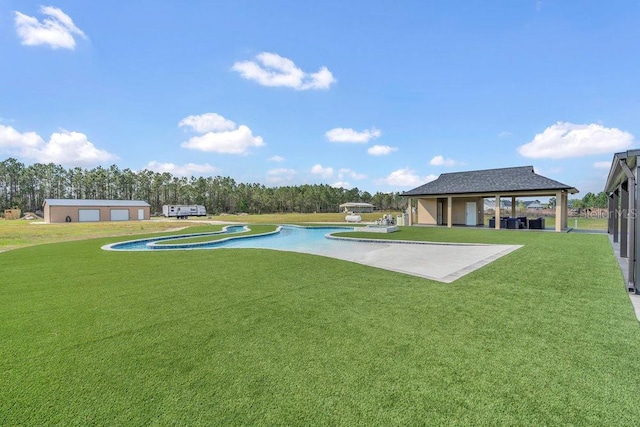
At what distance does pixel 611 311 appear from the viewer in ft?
13.0

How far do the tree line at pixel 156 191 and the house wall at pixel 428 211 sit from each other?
127ft

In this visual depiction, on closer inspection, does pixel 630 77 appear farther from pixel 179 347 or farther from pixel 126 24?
pixel 126 24

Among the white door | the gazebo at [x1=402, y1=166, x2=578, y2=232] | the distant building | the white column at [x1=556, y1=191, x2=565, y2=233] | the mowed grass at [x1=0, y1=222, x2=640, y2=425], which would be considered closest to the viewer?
the mowed grass at [x1=0, y1=222, x2=640, y2=425]

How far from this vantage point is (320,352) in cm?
294

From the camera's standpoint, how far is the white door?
68.6ft

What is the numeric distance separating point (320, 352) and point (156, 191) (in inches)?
2863

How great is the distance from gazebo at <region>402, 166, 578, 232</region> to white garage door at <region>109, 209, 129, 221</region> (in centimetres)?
3720

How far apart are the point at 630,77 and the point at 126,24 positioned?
22.1 metres

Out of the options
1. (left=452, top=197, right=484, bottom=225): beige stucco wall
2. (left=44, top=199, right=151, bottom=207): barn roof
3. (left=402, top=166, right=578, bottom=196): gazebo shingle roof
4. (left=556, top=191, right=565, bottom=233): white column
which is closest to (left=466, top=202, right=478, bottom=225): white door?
(left=452, top=197, right=484, bottom=225): beige stucco wall

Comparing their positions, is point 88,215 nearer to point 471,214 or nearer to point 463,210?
point 463,210

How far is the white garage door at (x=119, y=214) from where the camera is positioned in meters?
38.8

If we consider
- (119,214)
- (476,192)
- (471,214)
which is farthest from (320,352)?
(119,214)

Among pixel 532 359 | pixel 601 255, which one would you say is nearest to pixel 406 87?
pixel 601 255

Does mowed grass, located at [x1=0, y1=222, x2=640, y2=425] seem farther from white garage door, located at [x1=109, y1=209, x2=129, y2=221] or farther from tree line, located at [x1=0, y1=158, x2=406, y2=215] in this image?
tree line, located at [x1=0, y1=158, x2=406, y2=215]
